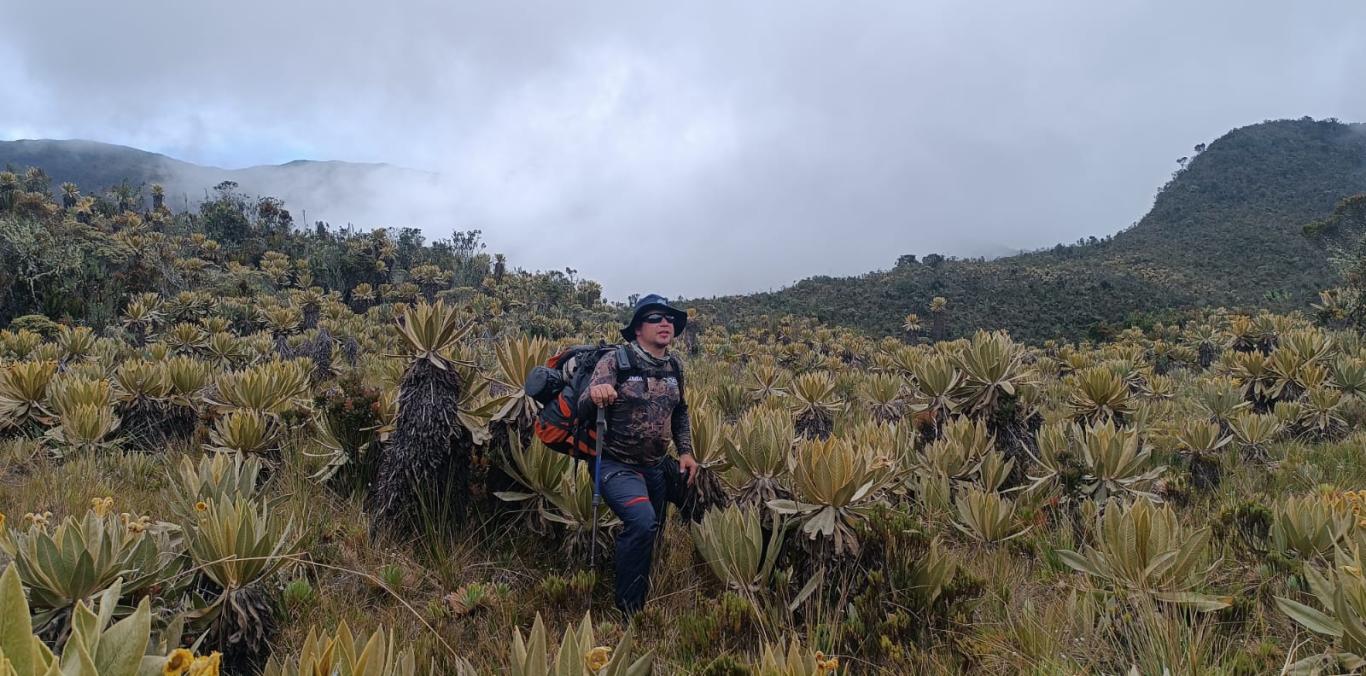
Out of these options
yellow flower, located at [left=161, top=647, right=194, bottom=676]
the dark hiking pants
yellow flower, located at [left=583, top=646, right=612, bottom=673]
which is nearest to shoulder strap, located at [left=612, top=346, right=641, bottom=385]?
the dark hiking pants

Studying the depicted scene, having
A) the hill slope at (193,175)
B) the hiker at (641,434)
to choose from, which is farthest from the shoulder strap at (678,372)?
the hill slope at (193,175)

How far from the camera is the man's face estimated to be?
327cm

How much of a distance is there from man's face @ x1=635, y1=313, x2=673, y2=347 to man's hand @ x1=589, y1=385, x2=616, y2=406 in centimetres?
44

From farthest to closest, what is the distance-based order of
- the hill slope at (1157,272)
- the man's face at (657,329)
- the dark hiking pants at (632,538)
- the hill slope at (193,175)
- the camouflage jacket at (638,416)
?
the hill slope at (193,175), the hill slope at (1157,272), the man's face at (657,329), the camouflage jacket at (638,416), the dark hiking pants at (632,538)

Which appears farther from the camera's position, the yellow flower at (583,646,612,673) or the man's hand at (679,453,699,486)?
the man's hand at (679,453,699,486)

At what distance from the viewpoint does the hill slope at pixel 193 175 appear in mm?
80875

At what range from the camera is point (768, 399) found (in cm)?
797

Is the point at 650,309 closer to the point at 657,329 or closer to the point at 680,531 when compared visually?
the point at 657,329

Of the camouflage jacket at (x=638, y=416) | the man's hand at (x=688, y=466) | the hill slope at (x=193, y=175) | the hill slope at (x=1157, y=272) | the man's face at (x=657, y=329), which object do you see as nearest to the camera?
the camouflage jacket at (x=638, y=416)

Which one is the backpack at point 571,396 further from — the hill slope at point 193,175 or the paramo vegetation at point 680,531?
the hill slope at point 193,175

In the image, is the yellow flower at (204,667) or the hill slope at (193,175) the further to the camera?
the hill slope at (193,175)

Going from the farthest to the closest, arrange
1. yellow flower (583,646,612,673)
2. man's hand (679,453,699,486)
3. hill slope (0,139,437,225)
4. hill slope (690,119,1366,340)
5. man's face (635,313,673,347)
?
1. hill slope (0,139,437,225)
2. hill slope (690,119,1366,340)
3. man's hand (679,453,699,486)
4. man's face (635,313,673,347)
5. yellow flower (583,646,612,673)

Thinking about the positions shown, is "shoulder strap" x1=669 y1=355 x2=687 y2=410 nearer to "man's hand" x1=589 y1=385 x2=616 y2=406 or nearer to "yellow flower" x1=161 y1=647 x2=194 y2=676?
"man's hand" x1=589 y1=385 x2=616 y2=406

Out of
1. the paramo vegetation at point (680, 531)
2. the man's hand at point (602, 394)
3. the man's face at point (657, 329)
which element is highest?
the man's face at point (657, 329)
